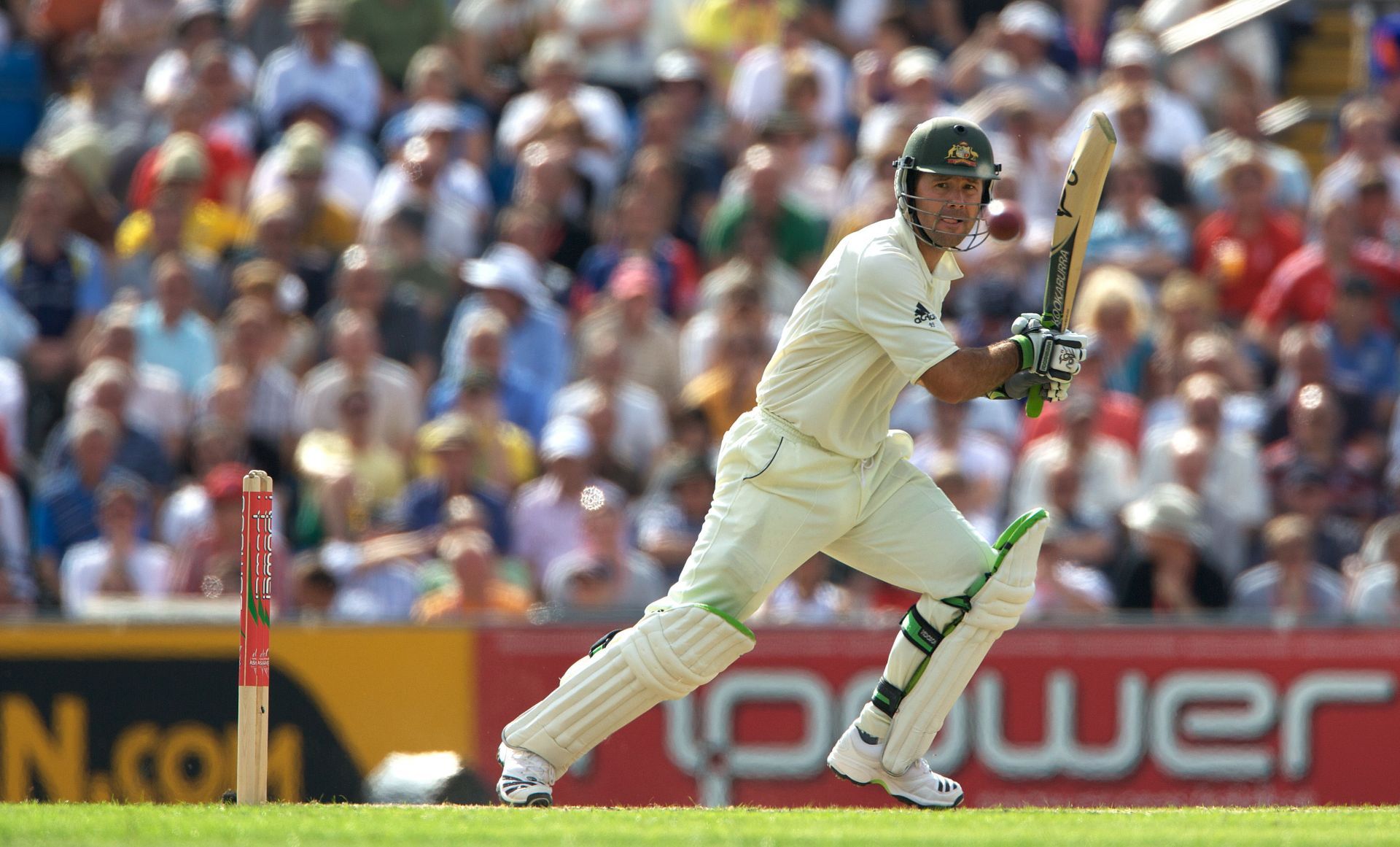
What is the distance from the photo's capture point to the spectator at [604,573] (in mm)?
10875

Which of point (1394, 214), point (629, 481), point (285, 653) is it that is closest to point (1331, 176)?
point (1394, 214)

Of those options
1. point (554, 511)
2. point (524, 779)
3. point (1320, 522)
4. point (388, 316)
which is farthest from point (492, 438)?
point (524, 779)

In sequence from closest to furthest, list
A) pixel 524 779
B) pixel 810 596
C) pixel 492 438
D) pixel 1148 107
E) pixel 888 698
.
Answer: pixel 524 779, pixel 888 698, pixel 810 596, pixel 492 438, pixel 1148 107

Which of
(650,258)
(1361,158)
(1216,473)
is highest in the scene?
(1361,158)

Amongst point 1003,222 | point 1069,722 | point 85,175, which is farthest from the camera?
point 85,175

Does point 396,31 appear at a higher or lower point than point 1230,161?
higher

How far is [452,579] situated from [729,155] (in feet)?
15.0

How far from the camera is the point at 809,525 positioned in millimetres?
7000

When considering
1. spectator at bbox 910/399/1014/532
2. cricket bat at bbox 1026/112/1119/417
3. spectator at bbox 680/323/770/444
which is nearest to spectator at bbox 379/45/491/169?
spectator at bbox 680/323/770/444

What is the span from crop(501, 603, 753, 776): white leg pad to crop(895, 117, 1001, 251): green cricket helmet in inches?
59.5

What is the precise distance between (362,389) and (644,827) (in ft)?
20.5

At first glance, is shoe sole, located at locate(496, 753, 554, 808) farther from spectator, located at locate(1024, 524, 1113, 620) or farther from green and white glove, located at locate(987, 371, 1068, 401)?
spectator, located at locate(1024, 524, 1113, 620)

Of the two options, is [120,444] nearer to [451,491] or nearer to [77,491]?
[77,491]

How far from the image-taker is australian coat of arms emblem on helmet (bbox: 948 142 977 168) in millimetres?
6996
